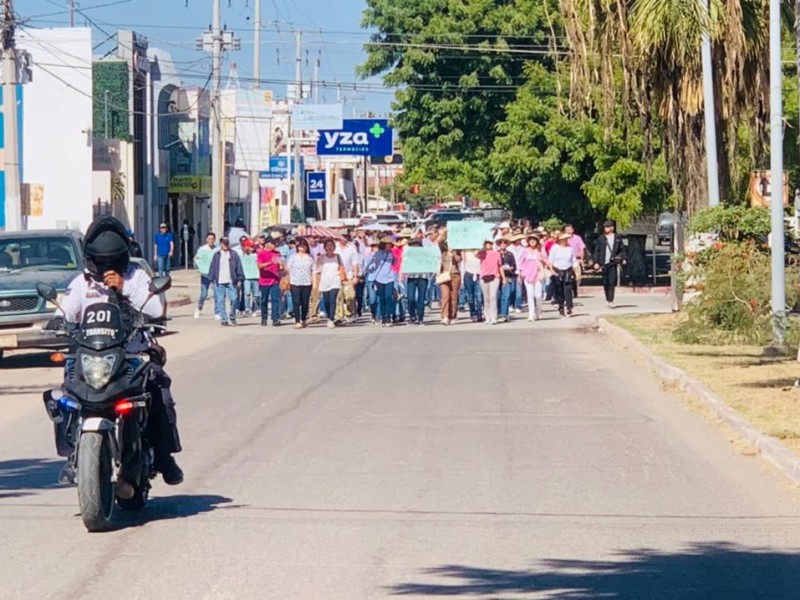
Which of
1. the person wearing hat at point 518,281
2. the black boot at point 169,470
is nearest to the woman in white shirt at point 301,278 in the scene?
the person wearing hat at point 518,281

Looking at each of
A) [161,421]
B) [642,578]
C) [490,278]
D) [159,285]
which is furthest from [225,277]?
[642,578]

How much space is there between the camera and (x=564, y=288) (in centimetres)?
3006

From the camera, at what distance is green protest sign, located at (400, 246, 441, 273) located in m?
29.5

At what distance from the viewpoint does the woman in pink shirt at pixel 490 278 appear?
29.1 meters

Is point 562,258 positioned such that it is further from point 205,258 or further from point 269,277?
point 205,258

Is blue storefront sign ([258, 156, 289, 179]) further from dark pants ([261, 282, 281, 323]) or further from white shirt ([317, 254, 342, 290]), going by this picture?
white shirt ([317, 254, 342, 290])

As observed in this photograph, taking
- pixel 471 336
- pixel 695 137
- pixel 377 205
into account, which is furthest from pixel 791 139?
pixel 377 205

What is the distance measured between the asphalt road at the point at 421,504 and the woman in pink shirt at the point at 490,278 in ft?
37.3

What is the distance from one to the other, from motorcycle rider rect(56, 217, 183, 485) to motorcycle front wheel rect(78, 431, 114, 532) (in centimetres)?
35

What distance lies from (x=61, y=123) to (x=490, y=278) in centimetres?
2729

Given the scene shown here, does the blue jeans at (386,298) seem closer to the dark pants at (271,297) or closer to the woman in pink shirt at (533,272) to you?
the dark pants at (271,297)

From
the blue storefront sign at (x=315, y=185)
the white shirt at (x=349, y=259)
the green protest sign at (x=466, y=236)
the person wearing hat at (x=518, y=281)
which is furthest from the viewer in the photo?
the blue storefront sign at (x=315, y=185)

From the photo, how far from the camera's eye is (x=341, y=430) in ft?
44.2

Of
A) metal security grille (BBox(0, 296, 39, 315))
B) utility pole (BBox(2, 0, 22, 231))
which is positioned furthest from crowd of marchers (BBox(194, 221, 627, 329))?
metal security grille (BBox(0, 296, 39, 315))
